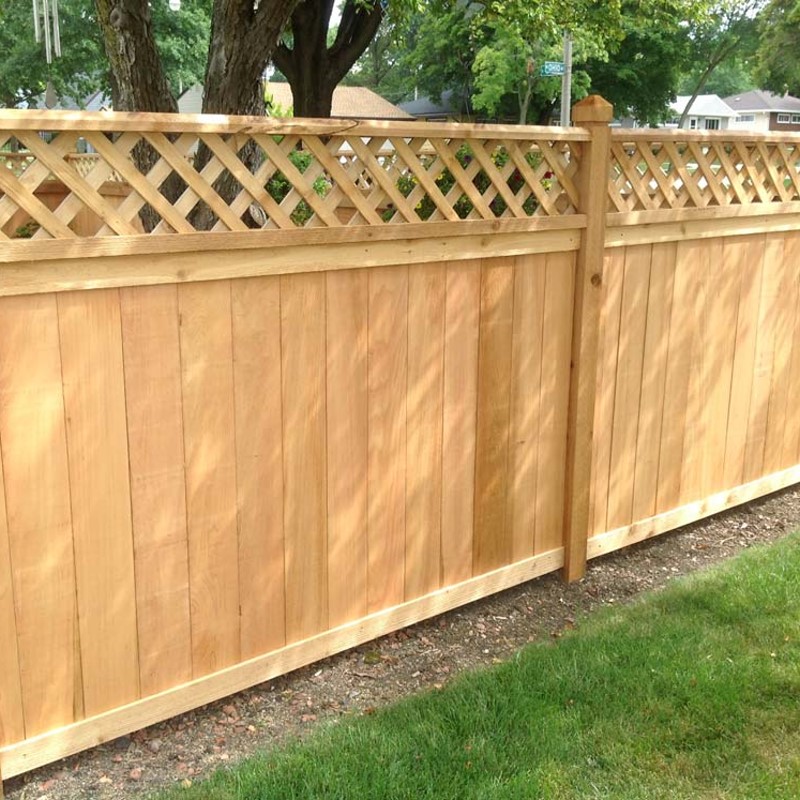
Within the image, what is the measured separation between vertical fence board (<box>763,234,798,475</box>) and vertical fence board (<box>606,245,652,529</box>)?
3.40 feet

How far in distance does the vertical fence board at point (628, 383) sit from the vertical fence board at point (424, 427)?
106 cm

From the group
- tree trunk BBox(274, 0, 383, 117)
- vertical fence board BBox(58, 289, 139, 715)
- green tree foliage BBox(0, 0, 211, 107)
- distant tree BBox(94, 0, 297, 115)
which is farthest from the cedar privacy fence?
green tree foliage BBox(0, 0, 211, 107)

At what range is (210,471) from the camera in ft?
9.61

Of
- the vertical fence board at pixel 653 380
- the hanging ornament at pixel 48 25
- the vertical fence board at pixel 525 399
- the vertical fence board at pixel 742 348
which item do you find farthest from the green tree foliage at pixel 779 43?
the vertical fence board at pixel 525 399

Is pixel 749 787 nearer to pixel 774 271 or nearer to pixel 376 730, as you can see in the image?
pixel 376 730

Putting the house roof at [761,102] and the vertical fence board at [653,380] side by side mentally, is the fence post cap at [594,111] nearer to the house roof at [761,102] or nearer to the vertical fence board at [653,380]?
the vertical fence board at [653,380]

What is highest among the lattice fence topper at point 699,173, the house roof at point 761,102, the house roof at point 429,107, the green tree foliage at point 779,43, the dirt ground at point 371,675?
the green tree foliage at point 779,43

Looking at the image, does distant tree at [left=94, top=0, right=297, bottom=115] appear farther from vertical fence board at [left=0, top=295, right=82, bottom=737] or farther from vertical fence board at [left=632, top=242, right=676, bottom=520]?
vertical fence board at [left=0, top=295, right=82, bottom=737]

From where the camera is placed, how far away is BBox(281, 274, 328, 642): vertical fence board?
3043 millimetres

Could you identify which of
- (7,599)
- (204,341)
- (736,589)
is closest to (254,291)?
(204,341)

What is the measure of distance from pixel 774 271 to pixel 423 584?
8.49 ft

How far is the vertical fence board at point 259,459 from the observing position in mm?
2930

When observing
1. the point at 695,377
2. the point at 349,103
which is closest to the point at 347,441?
the point at 695,377

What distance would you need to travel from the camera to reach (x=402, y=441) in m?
3.46
